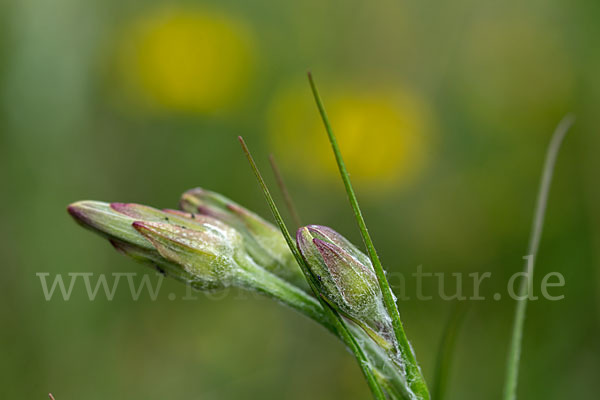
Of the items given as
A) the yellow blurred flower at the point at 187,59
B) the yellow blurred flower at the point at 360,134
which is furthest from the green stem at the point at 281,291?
the yellow blurred flower at the point at 187,59

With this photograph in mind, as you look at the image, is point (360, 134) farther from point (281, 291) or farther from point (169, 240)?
point (169, 240)

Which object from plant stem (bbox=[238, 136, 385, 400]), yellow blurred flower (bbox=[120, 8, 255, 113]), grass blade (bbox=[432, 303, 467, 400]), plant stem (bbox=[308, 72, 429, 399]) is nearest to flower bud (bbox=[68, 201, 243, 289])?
plant stem (bbox=[238, 136, 385, 400])

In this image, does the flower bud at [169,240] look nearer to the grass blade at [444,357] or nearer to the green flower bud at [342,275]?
the green flower bud at [342,275]

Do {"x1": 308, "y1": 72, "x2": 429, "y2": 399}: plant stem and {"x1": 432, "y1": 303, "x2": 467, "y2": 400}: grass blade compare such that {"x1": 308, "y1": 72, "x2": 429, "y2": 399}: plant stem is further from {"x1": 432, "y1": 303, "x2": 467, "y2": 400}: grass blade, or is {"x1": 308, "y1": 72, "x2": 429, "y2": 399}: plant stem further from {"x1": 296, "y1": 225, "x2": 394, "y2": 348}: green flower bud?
{"x1": 432, "y1": 303, "x2": 467, "y2": 400}: grass blade

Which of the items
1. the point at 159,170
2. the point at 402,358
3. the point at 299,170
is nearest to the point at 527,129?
the point at 299,170

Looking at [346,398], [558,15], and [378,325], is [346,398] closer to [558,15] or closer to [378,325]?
[378,325]

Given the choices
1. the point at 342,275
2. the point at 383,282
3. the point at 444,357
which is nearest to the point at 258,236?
the point at 342,275
